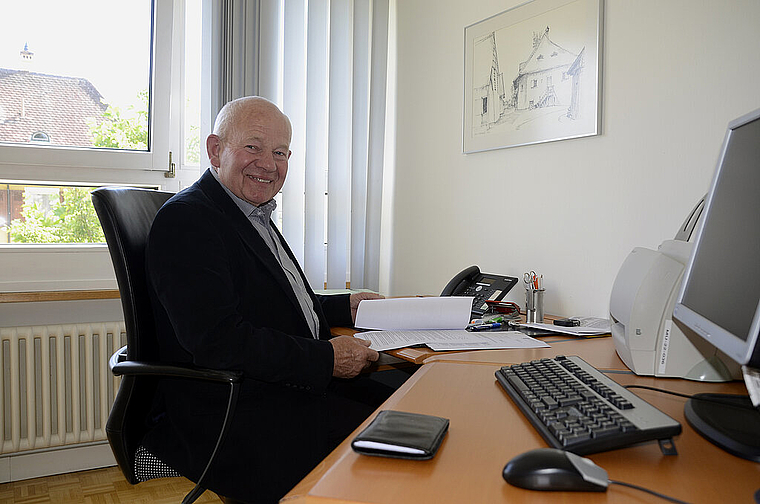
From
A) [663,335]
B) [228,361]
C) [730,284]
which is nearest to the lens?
[730,284]

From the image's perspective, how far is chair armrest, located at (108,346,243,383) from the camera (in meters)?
1.23

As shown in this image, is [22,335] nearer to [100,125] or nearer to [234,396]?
[100,125]

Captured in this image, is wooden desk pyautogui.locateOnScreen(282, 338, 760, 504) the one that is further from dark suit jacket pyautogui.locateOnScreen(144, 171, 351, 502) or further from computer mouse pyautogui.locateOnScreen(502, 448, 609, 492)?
dark suit jacket pyautogui.locateOnScreen(144, 171, 351, 502)

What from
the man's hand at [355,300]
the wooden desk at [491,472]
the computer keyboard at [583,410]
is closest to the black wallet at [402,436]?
the wooden desk at [491,472]

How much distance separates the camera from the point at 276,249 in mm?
1784

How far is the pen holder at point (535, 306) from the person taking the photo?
6.39 ft

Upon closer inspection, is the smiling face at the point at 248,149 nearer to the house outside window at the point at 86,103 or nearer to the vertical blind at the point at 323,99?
the vertical blind at the point at 323,99

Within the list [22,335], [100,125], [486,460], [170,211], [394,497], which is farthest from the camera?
[100,125]

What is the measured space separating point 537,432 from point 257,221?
1128mm

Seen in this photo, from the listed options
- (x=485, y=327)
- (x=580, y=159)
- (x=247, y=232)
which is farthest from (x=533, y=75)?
(x=247, y=232)

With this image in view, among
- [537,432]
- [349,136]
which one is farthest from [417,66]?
[537,432]

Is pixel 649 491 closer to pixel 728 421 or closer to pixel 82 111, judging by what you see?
pixel 728 421

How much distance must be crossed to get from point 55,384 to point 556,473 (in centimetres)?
241

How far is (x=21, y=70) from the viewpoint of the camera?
2494mm
